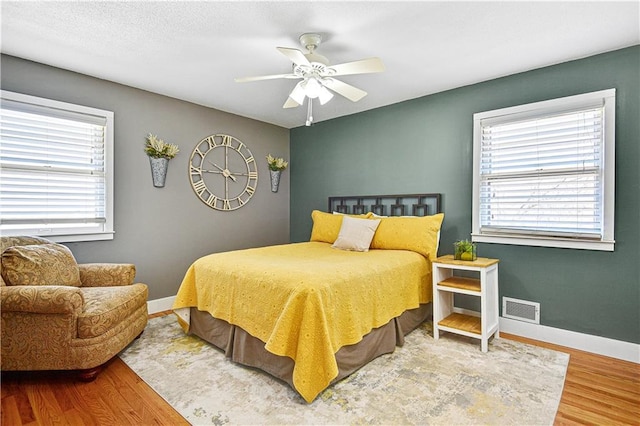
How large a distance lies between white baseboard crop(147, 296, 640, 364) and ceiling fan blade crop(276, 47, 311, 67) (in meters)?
2.91

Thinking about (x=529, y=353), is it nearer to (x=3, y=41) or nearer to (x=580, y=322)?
(x=580, y=322)

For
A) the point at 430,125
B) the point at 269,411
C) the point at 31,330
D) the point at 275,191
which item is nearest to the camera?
the point at 269,411

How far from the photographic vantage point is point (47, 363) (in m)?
2.17

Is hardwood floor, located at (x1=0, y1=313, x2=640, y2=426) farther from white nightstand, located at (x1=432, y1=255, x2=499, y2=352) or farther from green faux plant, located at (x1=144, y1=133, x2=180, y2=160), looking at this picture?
green faux plant, located at (x1=144, y1=133, x2=180, y2=160)

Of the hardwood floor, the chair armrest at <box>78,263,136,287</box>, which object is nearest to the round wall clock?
the chair armrest at <box>78,263,136,287</box>

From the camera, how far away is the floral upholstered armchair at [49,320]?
83.1 inches

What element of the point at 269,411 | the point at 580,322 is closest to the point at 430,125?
the point at 580,322

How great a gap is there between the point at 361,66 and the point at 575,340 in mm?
2912

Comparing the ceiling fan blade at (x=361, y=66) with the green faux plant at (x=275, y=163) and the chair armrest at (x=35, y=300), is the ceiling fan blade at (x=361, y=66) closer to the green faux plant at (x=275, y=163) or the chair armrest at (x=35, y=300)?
the chair armrest at (x=35, y=300)

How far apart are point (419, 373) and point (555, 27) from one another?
2.67 m

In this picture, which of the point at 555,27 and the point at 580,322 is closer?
the point at 555,27

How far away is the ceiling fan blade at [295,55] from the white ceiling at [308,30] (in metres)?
0.26

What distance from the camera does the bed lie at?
1992 mm

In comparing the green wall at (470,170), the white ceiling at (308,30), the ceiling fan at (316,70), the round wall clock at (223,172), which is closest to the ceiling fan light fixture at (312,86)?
the ceiling fan at (316,70)
